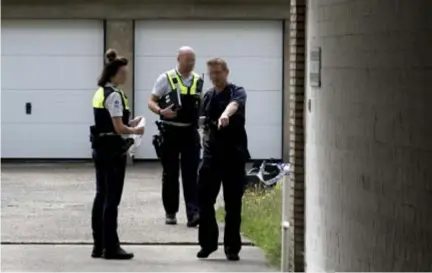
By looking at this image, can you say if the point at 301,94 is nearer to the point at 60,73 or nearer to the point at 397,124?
the point at 397,124

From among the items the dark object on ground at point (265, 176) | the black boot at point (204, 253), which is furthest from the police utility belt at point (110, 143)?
the dark object on ground at point (265, 176)

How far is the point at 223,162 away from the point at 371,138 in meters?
3.31

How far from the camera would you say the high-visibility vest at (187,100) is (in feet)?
39.9

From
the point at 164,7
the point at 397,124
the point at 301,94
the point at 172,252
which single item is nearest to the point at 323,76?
the point at 301,94

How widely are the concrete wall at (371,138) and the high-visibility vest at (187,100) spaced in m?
3.28

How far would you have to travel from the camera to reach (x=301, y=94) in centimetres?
974

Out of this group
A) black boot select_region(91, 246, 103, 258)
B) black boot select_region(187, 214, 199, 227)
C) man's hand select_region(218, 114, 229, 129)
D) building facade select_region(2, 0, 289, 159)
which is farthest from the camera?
building facade select_region(2, 0, 289, 159)

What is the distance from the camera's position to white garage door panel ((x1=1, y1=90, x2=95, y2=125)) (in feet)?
68.5

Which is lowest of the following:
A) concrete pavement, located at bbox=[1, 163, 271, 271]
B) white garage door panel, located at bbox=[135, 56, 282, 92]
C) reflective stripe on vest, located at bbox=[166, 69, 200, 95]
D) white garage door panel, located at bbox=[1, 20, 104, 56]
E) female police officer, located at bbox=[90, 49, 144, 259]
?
concrete pavement, located at bbox=[1, 163, 271, 271]

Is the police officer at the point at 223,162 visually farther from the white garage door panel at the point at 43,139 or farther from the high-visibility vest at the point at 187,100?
the white garage door panel at the point at 43,139

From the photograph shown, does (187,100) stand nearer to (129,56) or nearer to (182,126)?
(182,126)

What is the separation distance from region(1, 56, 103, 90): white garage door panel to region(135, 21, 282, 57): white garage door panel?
3.19 feet

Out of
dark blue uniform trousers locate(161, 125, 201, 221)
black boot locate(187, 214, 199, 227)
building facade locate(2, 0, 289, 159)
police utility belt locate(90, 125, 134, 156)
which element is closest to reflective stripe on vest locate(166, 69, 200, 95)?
dark blue uniform trousers locate(161, 125, 201, 221)

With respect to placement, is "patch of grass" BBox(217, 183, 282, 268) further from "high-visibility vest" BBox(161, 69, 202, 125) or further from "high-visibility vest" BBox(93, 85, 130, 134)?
"high-visibility vest" BBox(93, 85, 130, 134)
